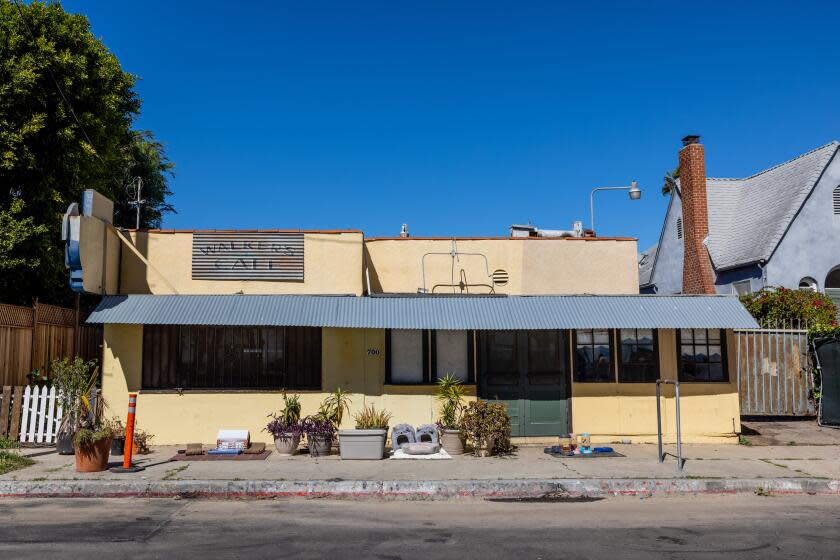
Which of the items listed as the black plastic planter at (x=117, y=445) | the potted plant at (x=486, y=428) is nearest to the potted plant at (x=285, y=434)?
the black plastic planter at (x=117, y=445)

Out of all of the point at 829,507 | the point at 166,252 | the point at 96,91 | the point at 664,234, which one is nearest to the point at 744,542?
the point at 829,507

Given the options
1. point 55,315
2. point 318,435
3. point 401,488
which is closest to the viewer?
point 401,488

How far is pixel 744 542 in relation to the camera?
24.9 ft

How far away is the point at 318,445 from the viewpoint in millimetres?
12648

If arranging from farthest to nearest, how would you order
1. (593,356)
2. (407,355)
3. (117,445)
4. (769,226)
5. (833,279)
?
1. (833,279)
2. (769,226)
3. (593,356)
4. (407,355)
5. (117,445)

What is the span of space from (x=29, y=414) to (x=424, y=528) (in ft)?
29.8

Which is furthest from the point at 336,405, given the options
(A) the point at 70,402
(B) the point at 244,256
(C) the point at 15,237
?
(C) the point at 15,237

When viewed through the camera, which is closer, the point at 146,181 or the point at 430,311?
the point at 430,311

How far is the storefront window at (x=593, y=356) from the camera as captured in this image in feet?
46.1

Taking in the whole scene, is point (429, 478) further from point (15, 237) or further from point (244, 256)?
point (15, 237)

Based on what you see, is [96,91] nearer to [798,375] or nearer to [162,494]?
[162,494]

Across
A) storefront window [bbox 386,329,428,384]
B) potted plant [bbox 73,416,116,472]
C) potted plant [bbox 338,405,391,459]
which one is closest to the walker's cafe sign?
storefront window [bbox 386,329,428,384]

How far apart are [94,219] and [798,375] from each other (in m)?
15.4

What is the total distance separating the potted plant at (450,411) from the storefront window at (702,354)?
468 centimetres
